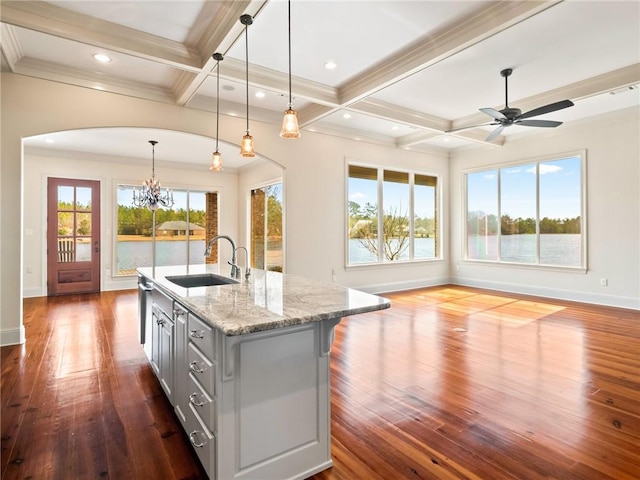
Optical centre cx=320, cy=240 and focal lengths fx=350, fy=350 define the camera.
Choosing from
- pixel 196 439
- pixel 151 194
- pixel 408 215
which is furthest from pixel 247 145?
pixel 408 215

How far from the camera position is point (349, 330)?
4391 millimetres

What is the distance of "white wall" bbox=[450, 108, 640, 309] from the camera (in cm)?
540

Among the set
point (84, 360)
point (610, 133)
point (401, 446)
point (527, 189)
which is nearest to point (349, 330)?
point (401, 446)

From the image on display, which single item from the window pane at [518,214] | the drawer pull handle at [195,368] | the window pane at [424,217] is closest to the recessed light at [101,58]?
the drawer pull handle at [195,368]

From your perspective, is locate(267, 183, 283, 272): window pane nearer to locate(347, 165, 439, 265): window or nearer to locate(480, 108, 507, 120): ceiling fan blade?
locate(347, 165, 439, 265): window

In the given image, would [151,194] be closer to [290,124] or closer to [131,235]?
[131,235]

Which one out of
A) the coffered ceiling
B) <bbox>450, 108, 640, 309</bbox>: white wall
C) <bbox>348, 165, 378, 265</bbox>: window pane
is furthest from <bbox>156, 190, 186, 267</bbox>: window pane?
<bbox>450, 108, 640, 309</bbox>: white wall

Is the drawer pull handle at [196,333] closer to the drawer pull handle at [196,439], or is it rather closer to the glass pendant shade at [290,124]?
the drawer pull handle at [196,439]

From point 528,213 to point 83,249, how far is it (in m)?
9.13

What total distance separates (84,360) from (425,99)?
5.29m

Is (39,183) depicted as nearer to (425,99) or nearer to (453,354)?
(425,99)

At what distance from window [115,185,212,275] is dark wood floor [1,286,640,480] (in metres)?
3.49

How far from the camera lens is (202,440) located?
67.7 inches

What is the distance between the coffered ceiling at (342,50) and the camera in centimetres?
299
